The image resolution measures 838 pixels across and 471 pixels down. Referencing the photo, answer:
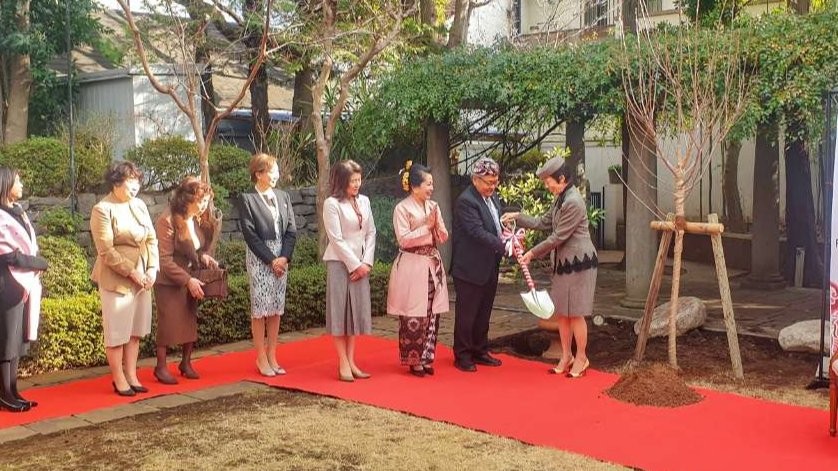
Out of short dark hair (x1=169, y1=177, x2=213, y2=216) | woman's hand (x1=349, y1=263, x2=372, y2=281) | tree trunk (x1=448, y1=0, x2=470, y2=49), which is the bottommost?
woman's hand (x1=349, y1=263, x2=372, y2=281)

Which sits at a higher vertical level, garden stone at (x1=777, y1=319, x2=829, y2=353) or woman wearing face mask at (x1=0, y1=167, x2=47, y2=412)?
woman wearing face mask at (x1=0, y1=167, x2=47, y2=412)

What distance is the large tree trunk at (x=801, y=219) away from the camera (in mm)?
11020

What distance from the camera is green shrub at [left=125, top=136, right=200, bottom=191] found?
34.5 feet

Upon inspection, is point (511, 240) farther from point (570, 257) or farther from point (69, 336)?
point (69, 336)

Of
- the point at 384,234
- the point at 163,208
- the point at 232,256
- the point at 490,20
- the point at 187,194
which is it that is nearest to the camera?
the point at 187,194

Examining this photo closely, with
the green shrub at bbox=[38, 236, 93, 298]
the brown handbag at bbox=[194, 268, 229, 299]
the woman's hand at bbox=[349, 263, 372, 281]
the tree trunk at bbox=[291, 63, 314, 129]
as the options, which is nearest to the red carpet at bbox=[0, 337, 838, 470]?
the brown handbag at bbox=[194, 268, 229, 299]

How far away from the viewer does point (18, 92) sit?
13062mm

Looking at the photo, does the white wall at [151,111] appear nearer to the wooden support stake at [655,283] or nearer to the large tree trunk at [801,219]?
the large tree trunk at [801,219]

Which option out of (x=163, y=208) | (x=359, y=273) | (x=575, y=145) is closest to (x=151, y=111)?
(x=163, y=208)

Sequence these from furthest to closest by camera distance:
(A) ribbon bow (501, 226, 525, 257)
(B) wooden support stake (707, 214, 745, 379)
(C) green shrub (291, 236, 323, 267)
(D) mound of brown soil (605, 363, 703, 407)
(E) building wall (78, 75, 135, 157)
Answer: (E) building wall (78, 75, 135, 157)
(C) green shrub (291, 236, 323, 267)
(A) ribbon bow (501, 226, 525, 257)
(B) wooden support stake (707, 214, 745, 379)
(D) mound of brown soil (605, 363, 703, 407)

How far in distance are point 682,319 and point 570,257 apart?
75.7 inches

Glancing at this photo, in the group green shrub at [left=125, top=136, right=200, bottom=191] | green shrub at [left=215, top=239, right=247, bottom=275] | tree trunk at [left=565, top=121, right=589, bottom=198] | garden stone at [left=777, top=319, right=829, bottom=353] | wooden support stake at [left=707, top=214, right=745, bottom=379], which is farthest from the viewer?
tree trunk at [left=565, top=121, right=589, bottom=198]

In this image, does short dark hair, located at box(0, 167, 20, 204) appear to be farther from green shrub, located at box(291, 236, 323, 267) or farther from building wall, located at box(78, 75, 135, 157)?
building wall, located at box(78, 75, 135, 157)

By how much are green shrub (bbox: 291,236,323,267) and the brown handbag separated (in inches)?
151
